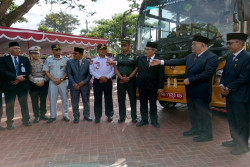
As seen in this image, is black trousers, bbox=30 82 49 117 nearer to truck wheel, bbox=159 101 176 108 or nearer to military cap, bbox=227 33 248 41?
truck wheel, bbox=159 101 176 108

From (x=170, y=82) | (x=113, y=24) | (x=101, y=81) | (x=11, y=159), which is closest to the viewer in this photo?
(x=11, y=159)

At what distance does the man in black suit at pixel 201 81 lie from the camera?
3.50 meters

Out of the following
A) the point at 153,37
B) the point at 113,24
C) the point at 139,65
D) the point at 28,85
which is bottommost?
the point at 28,85

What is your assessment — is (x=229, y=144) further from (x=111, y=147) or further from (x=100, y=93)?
(x=100, y=93)

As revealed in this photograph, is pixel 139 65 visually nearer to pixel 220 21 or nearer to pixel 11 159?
pixel 220 21

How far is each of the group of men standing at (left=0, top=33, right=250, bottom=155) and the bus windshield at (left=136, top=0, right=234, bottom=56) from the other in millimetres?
640

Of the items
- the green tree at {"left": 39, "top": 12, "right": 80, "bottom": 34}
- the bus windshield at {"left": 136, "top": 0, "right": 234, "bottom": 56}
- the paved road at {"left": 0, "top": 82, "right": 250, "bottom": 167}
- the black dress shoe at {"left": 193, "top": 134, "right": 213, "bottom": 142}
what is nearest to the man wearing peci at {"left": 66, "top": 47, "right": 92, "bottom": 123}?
the paved road at {"left": 0, "top": 82, "right": 250, "bottom": 167}

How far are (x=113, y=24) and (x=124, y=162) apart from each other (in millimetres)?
24392

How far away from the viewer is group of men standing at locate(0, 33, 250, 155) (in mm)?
3191

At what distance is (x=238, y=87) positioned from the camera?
311cm

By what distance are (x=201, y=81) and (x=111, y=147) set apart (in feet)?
6.22

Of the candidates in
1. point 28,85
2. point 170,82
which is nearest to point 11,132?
point 28,85

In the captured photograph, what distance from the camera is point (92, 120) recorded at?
5.18m

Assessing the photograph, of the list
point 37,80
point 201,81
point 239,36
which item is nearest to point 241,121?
point 201,81
